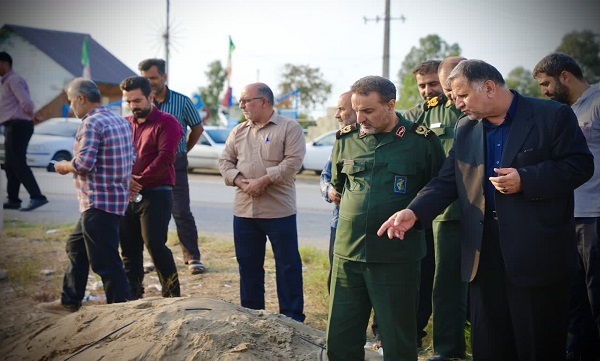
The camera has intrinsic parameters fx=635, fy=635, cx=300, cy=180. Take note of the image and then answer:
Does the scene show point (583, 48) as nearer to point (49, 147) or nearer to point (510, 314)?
point (49, 147)

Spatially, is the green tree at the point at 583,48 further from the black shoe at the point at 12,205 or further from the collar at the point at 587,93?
the collar at the point at 587,93

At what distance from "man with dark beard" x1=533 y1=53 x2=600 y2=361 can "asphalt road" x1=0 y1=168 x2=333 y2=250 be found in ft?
15.1

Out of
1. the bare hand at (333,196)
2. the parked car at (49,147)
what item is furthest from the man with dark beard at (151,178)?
the parked car at (49,147)

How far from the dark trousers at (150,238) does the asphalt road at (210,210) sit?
3304 mm

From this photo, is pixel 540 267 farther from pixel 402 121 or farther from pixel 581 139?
pixel 402 121

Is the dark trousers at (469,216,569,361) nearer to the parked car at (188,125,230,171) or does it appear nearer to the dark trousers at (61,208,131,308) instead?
the dark trousers at (61,208,131,308)

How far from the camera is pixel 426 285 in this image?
489cm

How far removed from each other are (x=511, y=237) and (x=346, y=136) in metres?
1.22

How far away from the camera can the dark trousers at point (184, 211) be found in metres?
6.96

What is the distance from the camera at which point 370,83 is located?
373 centimetres

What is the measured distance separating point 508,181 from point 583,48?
1346 inches

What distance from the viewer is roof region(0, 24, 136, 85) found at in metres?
45.3

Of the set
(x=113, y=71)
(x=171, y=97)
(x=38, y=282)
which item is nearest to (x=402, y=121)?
(x=171, y=97)

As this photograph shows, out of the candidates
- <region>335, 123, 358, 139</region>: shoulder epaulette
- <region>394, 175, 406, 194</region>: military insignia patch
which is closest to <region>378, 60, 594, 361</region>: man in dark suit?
<region>394, 175, 406, 194</region>: military insignia patch
